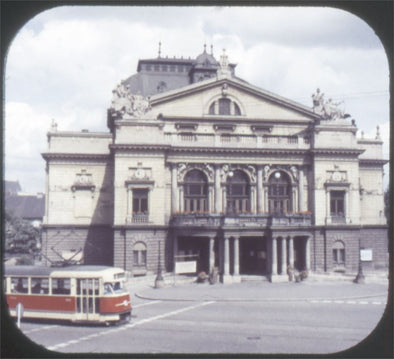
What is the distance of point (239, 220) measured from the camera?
119 ft

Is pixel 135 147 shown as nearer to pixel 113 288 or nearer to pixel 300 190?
pixel 300 190

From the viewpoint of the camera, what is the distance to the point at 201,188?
131 feet

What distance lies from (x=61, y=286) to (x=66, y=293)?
→ 33cm

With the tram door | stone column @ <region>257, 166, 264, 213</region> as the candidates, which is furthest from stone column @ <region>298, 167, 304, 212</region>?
the tram door

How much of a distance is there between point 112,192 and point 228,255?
1037 cm

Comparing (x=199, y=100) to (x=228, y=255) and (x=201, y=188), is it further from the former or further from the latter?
(x=228, y=255)

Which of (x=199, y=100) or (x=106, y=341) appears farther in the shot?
(x=199, y=100)

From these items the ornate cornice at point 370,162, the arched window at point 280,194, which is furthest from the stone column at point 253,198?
the ornate cornice at point 370,162

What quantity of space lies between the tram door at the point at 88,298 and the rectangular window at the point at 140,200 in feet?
59.7

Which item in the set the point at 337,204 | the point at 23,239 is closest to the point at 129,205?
the point at 23,239

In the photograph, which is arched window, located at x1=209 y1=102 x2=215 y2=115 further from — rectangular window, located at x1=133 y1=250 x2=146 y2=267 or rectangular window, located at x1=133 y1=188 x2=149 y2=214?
rectangular window, located at x1=133 y1=250 x2=146 y2=267

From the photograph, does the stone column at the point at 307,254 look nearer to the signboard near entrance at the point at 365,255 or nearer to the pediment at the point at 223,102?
the signboard near entrance at the point at 365,255

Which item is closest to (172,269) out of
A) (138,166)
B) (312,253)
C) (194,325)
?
(138,166)

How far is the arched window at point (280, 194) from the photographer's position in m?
40.5
